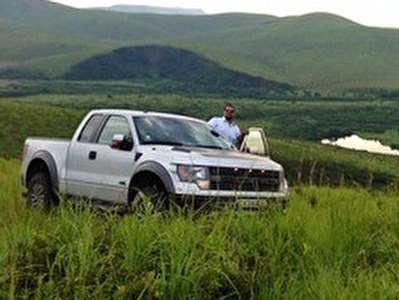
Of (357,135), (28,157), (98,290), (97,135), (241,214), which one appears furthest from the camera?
(357,135)

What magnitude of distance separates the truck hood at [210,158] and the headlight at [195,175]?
66 millimetres

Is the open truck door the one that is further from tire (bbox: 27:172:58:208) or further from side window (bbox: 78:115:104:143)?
tire (bbox: 27:172:58:208)

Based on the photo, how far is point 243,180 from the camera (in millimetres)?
10711

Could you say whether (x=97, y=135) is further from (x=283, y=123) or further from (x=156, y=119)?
(x=283, y=123)

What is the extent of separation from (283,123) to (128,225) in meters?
117

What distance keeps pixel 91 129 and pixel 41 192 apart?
1242 millimetres

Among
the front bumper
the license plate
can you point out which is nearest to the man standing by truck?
the front bumper

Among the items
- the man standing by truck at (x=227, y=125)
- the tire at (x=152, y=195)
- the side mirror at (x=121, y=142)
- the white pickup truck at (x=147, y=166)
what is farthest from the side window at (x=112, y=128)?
the man standing by truck at (x=227, y=125)

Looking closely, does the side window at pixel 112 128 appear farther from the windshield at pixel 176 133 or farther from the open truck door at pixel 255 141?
the open truck door at pixel 255 141

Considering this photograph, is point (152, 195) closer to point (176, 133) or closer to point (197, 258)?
point (176, 133)

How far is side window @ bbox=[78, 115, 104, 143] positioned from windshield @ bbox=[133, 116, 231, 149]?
2.85ft

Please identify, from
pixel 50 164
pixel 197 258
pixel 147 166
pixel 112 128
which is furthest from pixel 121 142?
pixel 197 258

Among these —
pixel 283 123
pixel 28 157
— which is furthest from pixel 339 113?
pixel 28 157

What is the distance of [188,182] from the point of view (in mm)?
10867
